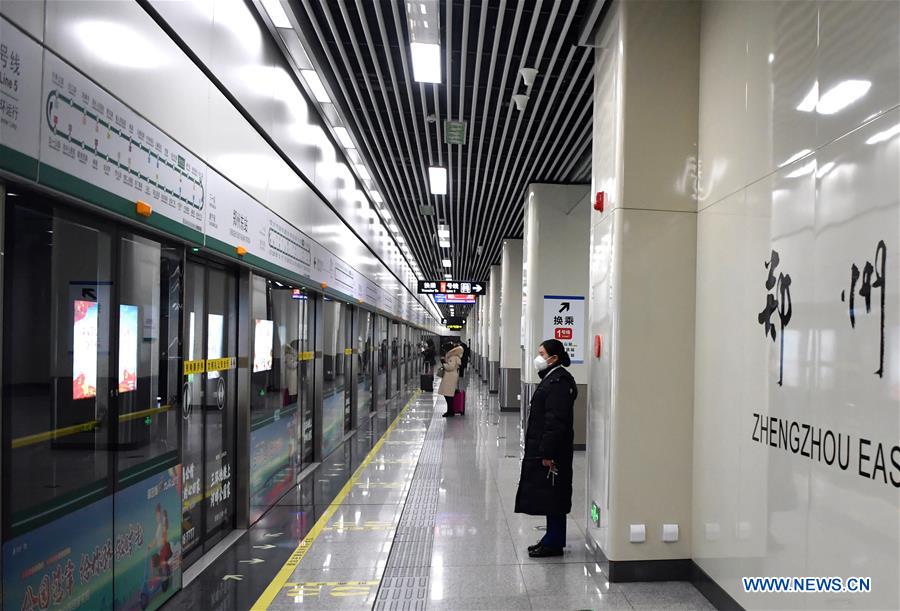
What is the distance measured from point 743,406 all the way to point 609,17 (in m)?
2.92

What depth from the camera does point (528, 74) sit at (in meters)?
5.09

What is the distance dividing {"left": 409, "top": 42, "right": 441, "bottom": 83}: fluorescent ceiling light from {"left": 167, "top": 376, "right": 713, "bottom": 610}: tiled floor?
414 cm

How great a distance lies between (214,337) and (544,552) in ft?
9.80

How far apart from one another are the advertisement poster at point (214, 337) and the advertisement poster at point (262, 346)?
1.78ft

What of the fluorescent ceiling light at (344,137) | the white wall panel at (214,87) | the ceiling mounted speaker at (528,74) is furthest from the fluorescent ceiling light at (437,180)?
the ceiling mounted speaker at (528,74)

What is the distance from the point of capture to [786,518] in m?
2.62

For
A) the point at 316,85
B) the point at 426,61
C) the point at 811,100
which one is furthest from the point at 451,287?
the point at 811,100

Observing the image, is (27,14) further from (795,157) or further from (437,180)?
(437,180)

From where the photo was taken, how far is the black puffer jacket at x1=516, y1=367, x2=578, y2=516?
3877 mm

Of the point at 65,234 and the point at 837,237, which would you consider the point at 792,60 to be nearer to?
the point at 837,237

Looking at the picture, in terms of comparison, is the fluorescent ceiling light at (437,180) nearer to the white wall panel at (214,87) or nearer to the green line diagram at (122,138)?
the white wall panel at (214,87)

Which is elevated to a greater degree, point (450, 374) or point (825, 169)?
point (825, 169)

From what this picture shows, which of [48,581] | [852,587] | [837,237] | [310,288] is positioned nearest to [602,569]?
[852,587]

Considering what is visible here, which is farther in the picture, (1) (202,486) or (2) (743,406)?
(1) (202,486)
